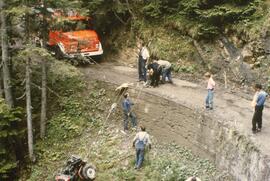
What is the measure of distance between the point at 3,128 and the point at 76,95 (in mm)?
3830

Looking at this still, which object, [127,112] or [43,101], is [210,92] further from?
[43,101]

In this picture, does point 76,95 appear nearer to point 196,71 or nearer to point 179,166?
point 196,71

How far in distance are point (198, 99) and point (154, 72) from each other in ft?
8.13

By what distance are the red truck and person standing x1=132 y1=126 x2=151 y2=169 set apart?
672 cm

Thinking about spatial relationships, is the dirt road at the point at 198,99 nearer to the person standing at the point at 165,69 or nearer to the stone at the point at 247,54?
the person standing at the point at 165,69

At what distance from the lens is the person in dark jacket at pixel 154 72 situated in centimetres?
2228

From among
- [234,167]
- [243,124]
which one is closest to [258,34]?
[243,124]

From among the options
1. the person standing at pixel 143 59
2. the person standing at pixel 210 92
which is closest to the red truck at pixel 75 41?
the person standing at pixel 143 59

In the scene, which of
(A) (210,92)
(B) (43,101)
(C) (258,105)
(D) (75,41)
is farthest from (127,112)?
(C) (258,105)

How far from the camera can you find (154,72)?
22391mm

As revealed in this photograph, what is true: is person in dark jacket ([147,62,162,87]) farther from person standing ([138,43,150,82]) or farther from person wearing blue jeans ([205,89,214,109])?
person wearing blue jeans ([205,89,214,109])

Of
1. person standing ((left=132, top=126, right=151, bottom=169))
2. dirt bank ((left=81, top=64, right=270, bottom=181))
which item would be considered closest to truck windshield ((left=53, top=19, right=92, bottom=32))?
dirt bank ((left=81, top=64, right=270, bottom=181))

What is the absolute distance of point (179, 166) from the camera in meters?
19.0

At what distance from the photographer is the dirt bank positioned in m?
17.1
